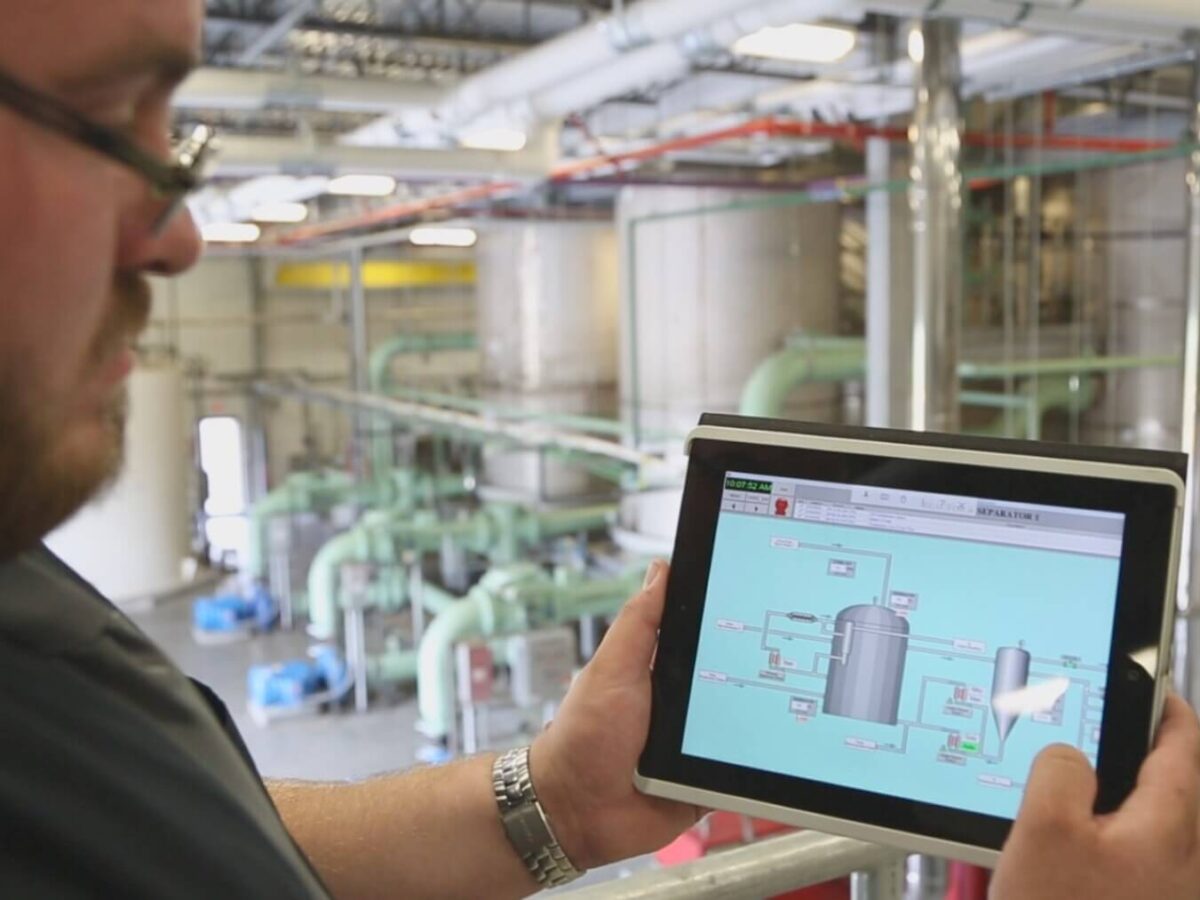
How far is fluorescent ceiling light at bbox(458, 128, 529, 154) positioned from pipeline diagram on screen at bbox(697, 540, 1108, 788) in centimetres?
278

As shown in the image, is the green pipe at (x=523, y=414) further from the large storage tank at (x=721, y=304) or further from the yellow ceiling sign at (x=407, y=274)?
the yellow ceiling sign at (x=407, y=274)

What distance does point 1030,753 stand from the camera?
589 millimetres

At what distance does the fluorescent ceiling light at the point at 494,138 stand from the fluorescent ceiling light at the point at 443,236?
232 centimetres

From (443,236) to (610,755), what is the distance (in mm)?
5663

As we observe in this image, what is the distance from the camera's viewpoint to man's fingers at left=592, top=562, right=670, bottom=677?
0.70m

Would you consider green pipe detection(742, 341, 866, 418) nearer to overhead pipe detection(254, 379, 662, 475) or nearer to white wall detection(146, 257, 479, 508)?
overhead pipe detection(254, 379, 662, 475)

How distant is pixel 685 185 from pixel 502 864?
3910 mm

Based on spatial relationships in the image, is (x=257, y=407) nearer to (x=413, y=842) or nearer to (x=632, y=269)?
(x=632, y=269)

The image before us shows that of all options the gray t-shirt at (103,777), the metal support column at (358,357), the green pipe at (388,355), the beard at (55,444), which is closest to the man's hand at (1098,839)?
the gray t-shirt at (103,777)

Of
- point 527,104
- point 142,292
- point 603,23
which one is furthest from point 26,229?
point 527,104

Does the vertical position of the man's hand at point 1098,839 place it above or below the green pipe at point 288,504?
above

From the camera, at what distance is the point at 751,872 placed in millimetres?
799

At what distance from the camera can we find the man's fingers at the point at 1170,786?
0.52 meters

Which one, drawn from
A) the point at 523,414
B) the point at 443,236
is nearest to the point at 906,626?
the point at 523,414
